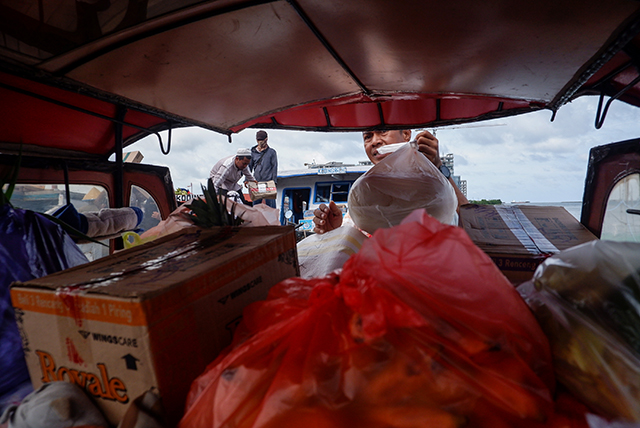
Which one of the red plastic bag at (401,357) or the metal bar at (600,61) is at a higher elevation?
the metal bar at (600,61)

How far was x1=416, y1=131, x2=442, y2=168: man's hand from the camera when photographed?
1954mm

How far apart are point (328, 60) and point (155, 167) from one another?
2.12 meters

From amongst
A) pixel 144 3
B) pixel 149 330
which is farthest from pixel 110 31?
pixel 149 330

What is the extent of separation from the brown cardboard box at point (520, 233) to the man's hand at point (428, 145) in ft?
1.28

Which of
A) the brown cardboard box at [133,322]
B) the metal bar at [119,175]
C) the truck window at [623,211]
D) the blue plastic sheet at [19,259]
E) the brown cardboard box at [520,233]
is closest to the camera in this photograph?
the brown cardboard box at [133,322]

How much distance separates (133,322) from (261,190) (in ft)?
18.6

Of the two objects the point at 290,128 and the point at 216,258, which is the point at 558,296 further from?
the point at 290,128

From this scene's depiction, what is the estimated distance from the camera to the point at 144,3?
1046 millimetres

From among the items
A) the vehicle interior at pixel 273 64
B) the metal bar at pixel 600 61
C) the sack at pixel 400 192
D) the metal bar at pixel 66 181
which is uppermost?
the vehicle interior at pixel 273 64

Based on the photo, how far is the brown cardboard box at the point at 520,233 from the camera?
4.47ft

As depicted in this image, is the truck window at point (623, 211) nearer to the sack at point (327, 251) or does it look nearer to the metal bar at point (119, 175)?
the sack at point (327, 251)

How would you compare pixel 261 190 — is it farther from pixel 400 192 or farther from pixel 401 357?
pixel 401 357

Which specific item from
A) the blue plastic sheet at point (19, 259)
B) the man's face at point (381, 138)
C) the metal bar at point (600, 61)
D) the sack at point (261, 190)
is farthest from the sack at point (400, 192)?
the sack at point (261, 190)

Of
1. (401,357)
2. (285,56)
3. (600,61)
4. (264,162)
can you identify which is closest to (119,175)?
(285,56)
